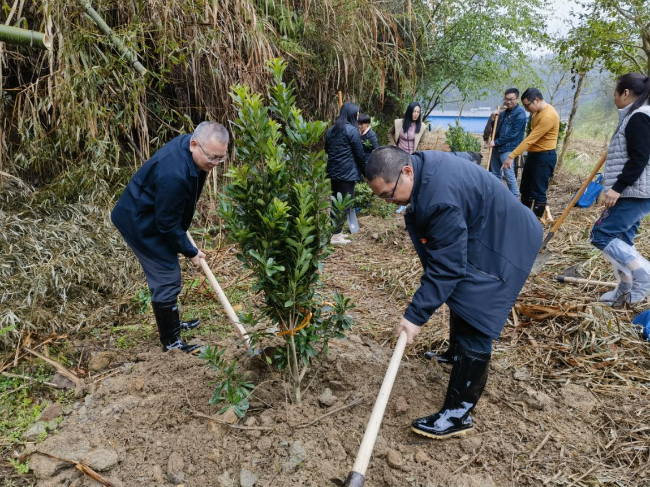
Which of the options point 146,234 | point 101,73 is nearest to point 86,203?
point 101,73

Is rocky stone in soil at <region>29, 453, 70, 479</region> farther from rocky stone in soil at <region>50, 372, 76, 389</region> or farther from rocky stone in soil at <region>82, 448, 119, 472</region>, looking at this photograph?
rocky stone in soil at <region>50, 372, 76, 389</region>

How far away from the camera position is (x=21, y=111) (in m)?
4.00

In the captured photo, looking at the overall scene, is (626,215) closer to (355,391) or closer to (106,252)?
(355,391)

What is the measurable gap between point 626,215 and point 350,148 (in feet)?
10.8

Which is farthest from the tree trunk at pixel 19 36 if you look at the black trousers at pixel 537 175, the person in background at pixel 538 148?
the black trousers at pixel 537 175

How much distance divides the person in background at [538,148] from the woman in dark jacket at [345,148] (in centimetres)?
217

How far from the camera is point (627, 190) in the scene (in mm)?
3256

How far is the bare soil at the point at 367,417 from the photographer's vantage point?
211 centimetres

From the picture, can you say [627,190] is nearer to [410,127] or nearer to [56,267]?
[410,127]

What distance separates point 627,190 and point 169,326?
371cm

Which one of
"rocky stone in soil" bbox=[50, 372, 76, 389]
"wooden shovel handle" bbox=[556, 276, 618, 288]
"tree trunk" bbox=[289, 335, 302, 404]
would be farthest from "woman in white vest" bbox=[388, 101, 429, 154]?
"rocky stone in soil" bbox=[50, 372, 76, 389]

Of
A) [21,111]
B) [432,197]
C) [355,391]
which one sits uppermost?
[432,197]

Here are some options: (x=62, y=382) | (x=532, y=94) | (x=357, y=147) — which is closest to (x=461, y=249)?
(x=62, y=382)

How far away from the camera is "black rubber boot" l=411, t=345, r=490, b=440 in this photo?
227cm
